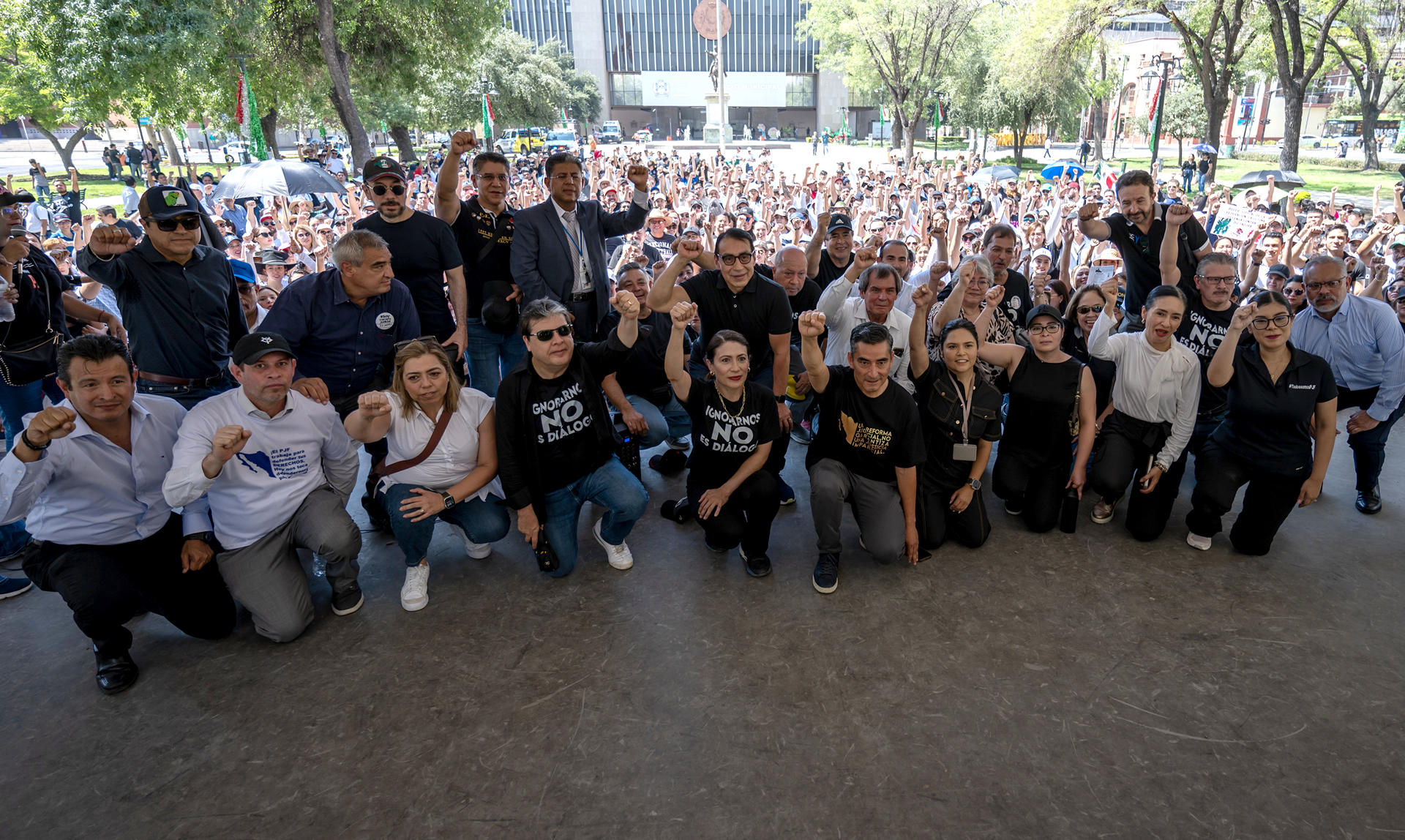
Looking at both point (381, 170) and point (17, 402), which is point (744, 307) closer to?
point (381, 170)

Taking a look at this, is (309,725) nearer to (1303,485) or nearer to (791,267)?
(791,267)

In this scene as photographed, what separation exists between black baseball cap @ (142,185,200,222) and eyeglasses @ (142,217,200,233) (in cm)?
2

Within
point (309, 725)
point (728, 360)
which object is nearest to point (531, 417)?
point (728, 360)

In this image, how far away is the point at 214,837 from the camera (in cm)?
246

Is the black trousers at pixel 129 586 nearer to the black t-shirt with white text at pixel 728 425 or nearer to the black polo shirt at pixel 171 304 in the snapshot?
the black polo shirt at pixel 171 304

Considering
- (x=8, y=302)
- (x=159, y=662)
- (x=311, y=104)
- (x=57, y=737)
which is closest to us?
(x=57, y=737)

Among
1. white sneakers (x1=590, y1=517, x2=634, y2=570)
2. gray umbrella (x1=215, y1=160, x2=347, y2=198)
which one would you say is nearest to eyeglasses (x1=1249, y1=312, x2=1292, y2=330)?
white sneakers (x1=590, y1=517, x2=634, y2=570)

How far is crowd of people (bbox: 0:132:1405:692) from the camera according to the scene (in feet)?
11.0

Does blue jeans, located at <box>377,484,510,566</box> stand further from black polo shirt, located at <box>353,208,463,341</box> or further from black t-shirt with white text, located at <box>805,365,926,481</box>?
black t-shirt with white text, located at <box>805,365,926,481</box>

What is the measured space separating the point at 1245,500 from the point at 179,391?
5.95 meters

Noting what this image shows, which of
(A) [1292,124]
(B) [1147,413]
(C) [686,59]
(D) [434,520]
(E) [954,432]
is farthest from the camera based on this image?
(C) [686,59]

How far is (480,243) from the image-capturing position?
494cm

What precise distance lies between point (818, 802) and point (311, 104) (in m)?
28.7

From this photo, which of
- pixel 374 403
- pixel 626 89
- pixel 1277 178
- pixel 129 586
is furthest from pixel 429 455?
pixel 626 89
